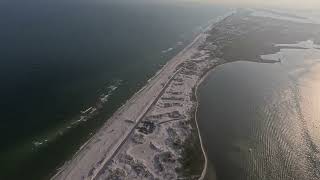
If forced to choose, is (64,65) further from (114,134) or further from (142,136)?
(142,136)

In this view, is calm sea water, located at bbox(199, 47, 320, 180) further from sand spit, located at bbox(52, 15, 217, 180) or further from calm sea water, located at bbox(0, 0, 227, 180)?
calm sea water, located at bbox(0, 0, 227, 180)

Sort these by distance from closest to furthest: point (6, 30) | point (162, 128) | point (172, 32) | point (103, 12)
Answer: point (162, 128), point (6, 30), point (172, 32), point (103, 12)

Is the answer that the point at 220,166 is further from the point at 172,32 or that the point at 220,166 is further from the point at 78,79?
the point at 172,32

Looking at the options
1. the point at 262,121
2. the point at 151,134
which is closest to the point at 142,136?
the point at 151,134

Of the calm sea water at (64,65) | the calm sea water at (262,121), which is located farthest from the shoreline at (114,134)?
the calm sea water at (262,121)

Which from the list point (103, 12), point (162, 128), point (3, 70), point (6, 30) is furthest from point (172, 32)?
point (162, 128)
